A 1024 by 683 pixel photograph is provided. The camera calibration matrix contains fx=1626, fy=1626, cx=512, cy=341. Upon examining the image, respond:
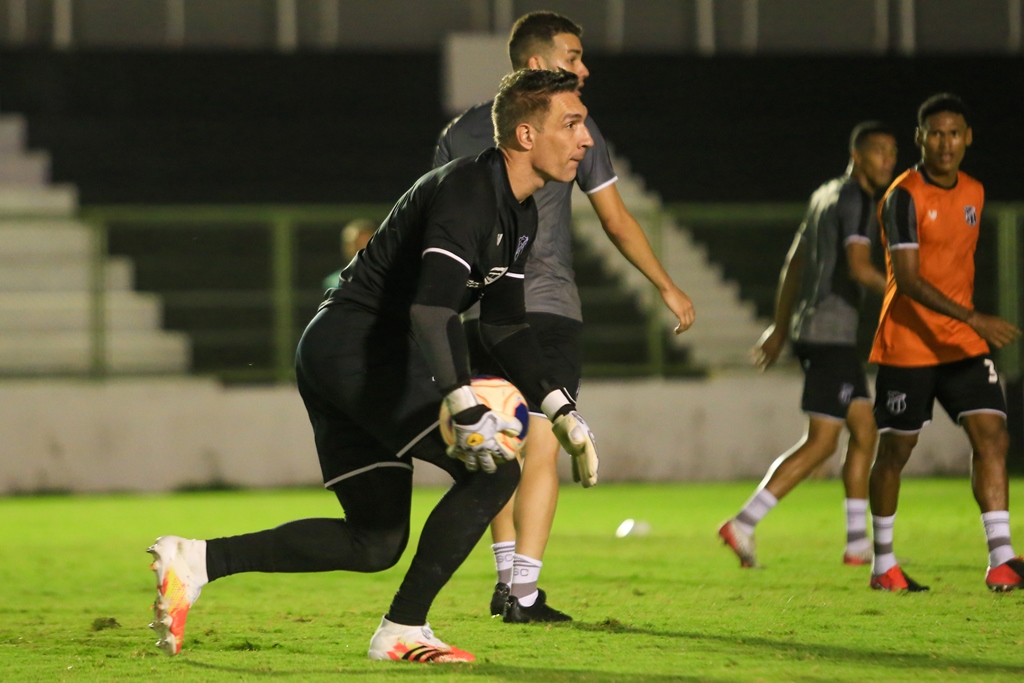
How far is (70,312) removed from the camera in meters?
14.7

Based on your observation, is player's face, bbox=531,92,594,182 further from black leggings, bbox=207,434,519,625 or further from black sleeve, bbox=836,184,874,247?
black sleeve, bbox=836,184,874,247

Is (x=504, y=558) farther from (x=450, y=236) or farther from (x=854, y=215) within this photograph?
(x=854, y=215)

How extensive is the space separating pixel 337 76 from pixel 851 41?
20.3ft

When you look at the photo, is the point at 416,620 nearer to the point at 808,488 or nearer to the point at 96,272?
the point at 808,488

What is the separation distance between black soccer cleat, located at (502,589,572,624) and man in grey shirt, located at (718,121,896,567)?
6.25 feet

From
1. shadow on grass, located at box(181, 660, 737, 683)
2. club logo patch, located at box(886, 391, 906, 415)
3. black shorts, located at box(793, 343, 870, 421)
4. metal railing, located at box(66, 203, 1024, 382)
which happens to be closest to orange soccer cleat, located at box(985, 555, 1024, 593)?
club logo patch, located at box(886, 391, 906, 415)

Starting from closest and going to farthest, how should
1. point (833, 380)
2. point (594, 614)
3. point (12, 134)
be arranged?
point (594, 614) → point (833, 380) → point (12, 134)

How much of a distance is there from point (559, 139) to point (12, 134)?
1460 centimetres

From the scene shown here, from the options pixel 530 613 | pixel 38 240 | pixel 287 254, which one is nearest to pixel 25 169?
pixel 38 240

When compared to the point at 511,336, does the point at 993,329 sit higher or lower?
lower

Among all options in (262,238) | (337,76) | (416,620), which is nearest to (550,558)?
(416,620)

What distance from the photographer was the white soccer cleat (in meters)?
7.61

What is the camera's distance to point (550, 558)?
8172 millimetres

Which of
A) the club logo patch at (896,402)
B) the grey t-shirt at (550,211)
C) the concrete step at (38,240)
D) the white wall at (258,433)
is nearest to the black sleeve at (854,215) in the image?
the club logo patch at (896,402)
